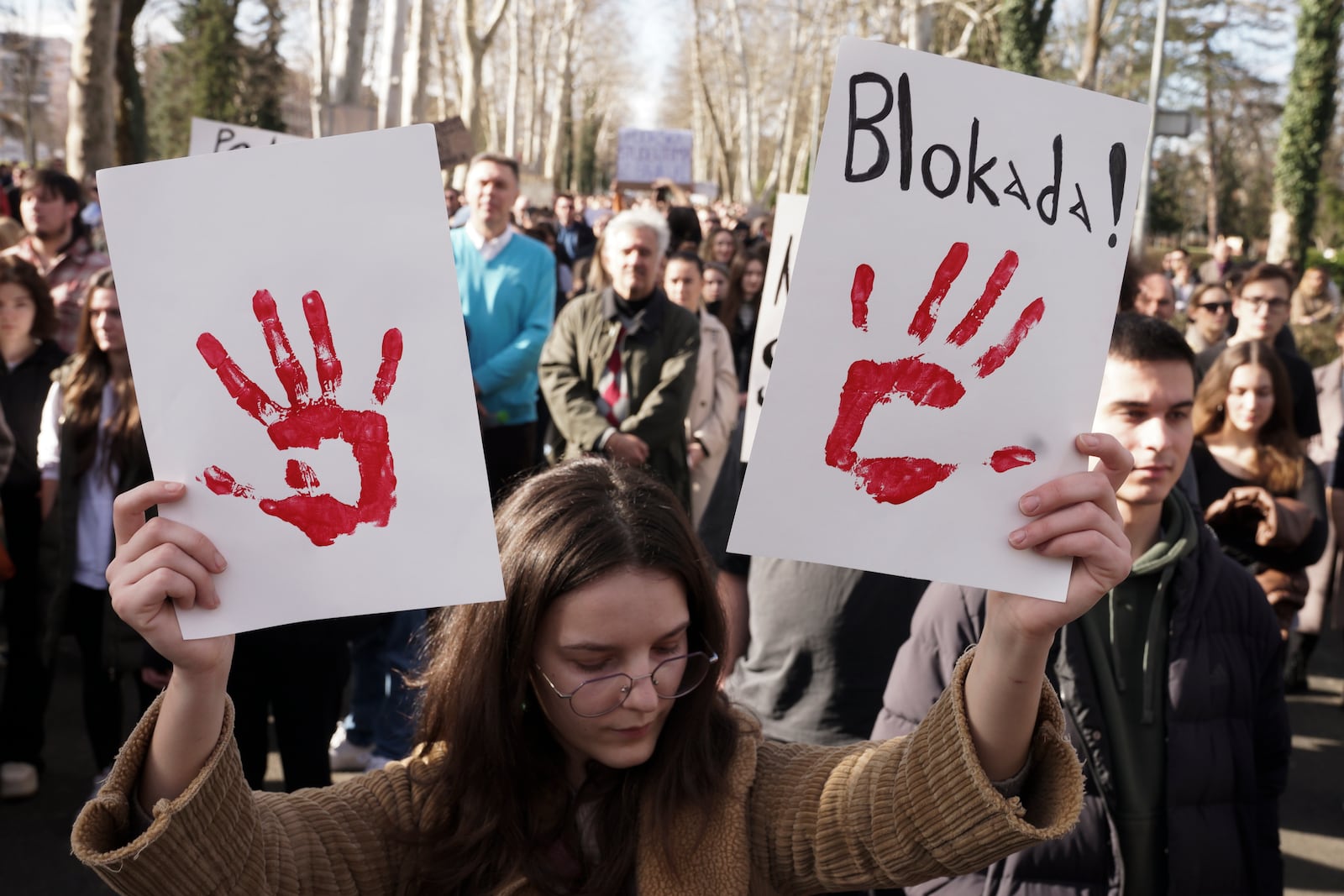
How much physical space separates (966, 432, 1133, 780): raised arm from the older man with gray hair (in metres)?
3.50

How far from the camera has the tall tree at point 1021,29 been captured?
830 inches

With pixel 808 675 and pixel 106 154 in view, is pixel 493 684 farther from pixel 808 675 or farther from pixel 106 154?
pixel 106 154

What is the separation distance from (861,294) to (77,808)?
3.59 metres

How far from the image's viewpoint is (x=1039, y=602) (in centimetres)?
148

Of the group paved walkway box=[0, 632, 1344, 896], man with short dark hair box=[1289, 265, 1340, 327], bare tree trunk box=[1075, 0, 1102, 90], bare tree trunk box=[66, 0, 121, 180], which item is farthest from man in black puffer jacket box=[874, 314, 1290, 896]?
bare tree trunk box=[1075, 0, 1102, 90]

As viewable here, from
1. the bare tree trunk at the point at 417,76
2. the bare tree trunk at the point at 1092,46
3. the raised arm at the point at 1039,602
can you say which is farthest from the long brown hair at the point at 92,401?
the bare tree trunk at the point at 1092,46

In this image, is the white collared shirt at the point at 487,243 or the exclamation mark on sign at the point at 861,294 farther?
the white collared shirt at the point at 487,243

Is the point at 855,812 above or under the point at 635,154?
under

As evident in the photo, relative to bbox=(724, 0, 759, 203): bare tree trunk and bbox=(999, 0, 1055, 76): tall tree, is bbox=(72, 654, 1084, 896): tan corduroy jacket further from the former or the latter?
bbox=(724, 0, 759, 203): bare tree trunk

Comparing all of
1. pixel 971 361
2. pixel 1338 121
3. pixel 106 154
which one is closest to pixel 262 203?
pixel 971 361

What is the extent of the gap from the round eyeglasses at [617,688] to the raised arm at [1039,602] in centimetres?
39

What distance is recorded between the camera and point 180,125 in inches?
1548

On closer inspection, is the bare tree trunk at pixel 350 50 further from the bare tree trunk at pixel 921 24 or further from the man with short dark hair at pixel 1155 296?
the bare tree trunk at pixel 921 24

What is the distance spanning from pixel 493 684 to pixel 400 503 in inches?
15.0
